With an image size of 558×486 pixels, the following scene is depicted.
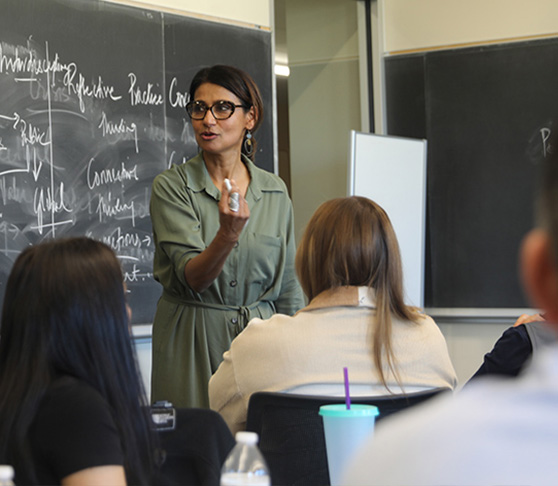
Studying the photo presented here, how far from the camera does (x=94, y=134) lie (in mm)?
3666

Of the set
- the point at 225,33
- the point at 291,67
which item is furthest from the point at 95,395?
the point at 291,67

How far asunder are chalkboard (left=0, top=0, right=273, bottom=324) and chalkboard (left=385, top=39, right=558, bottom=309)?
1.43 metres

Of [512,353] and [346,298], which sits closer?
[346,298]

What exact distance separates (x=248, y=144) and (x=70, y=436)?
176 centimetres

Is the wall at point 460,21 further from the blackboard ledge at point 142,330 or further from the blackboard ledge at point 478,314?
the blackboard ledge at point 142,330

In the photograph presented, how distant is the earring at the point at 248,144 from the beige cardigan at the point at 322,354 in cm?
110

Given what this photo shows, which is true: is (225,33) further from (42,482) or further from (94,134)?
(42,482)

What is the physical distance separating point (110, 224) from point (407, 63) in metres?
2.21

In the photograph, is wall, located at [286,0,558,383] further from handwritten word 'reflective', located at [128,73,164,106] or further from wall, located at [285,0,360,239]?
handwritten word 'reflective', located at [128,73,164,106]

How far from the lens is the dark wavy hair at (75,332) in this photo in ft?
4.52

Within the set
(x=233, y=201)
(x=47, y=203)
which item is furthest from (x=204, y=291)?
(x=47, y=203)

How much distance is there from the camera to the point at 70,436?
1.27 metres

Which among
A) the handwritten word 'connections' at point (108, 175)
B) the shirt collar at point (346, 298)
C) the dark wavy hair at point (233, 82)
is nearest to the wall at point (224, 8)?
the handwritten word 'connections' at point (108, 175)

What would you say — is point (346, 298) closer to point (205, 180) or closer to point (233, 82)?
point (205, 180)
